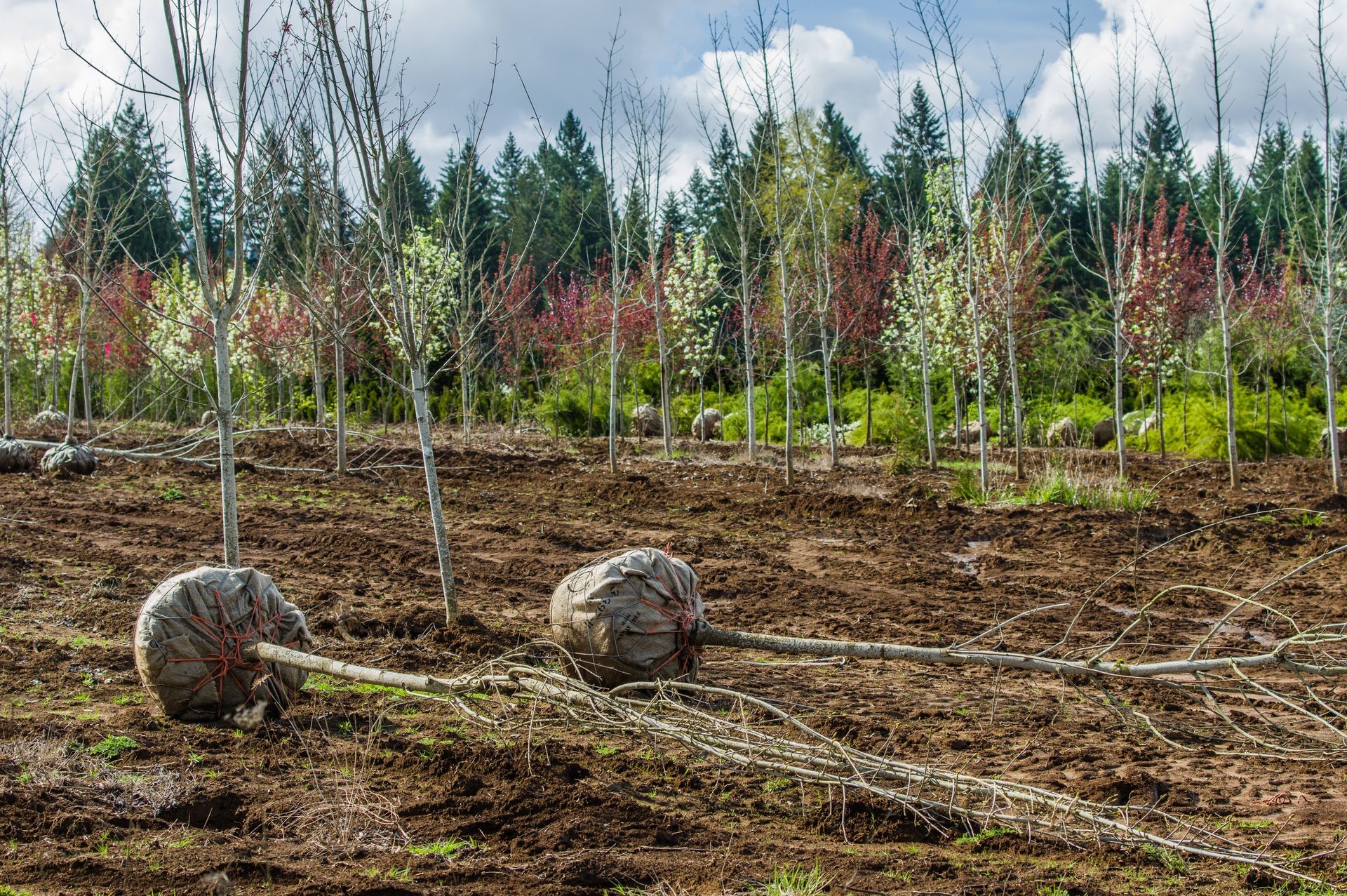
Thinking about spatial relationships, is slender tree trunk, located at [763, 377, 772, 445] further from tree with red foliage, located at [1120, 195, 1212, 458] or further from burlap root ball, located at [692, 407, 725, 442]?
tree with red foliage, located at [1120, 195, 1212, 458]

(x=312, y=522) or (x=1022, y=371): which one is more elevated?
(x=1022, y=371)

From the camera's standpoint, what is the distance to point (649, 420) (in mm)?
23109

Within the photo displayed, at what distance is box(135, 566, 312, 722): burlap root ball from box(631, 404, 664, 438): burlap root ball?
59.7 feet

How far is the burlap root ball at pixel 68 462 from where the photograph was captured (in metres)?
12.9

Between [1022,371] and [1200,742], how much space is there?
53.2 feet

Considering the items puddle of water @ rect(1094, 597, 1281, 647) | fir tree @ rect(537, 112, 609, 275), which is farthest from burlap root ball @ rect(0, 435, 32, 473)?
fir tree @ rect(537, 112, 609, 275)

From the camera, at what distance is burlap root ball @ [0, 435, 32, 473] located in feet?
44.5

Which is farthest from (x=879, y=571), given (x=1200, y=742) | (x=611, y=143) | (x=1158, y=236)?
(x=1158, y=236)

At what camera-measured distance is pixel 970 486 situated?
12.3 m

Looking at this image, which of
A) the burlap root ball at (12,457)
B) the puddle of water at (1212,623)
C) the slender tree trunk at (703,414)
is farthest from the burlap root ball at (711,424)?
the puddle of water at (1212,623)

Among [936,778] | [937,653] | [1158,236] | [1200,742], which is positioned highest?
[1158,236]

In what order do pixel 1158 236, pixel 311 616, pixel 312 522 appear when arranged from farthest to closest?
pixel 1158 236, pixel 312 522, pixel 311 616

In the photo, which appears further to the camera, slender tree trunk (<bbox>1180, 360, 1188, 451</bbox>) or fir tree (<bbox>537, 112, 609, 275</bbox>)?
fir tree (<bbox>537, 112, 609, 275</bbox>)

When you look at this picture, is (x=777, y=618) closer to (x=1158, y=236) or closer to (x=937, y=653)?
(x=937, y=653)
